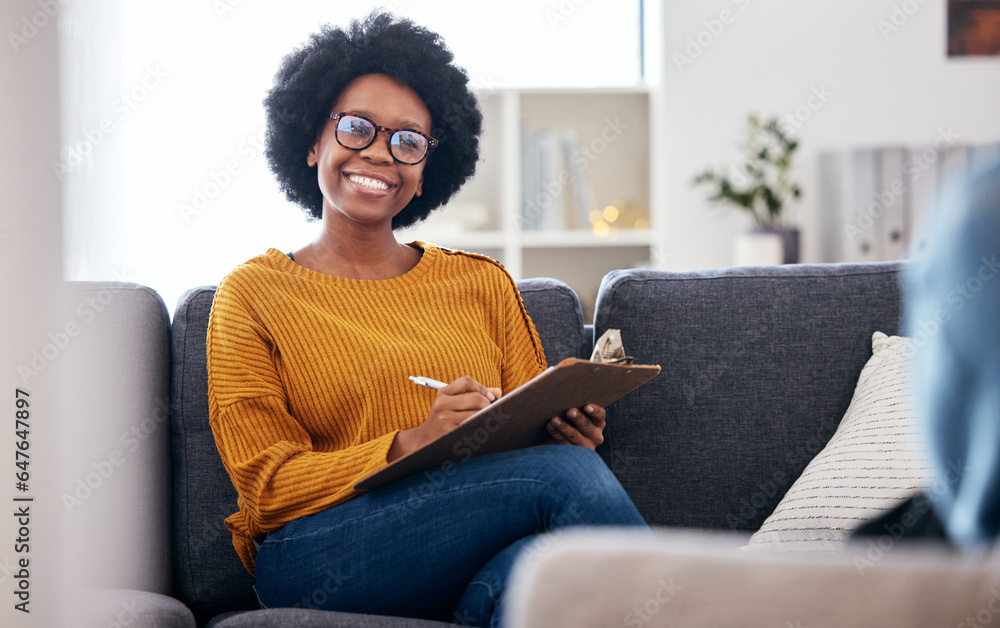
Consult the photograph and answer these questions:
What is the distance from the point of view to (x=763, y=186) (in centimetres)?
292

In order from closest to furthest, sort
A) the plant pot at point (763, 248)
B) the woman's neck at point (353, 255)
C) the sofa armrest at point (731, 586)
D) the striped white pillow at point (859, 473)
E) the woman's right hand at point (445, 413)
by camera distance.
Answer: the sofa armrest at point (731, 586) → the woman's right hand at point (445, 413) → the striped white pillow at point (859, 473) → the woman's neck at point (353, 255) → the plant pot at point (763, 248)

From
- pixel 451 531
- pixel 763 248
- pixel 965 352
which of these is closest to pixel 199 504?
pixel 451 531

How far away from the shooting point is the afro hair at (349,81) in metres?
1.40

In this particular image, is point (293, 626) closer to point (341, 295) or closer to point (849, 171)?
point (341, 295)

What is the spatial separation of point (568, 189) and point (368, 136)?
181 cm

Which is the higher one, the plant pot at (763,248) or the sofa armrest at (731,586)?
the plant pot at (763,248)

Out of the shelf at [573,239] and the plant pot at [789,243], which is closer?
the plant pot at [789,243]

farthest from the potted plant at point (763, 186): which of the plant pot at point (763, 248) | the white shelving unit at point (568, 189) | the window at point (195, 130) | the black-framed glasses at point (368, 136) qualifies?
the black-framed glasses at point (368, 136)

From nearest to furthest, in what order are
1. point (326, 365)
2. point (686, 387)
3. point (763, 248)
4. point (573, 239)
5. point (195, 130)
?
point (326, 365)
point (686, 387)
point (195, 130)
point (763, 248)
point (573, 239)

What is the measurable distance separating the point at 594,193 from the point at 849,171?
2.99ft

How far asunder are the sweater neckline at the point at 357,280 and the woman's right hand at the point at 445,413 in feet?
0.98

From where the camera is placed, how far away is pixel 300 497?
1088 millimetres

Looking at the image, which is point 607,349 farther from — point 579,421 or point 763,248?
point 763,248

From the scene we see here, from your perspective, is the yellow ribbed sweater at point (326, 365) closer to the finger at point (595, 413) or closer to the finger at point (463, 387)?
the finger at point (463, 387)
